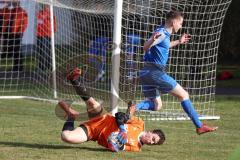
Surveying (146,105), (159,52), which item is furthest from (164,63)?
(146,105)

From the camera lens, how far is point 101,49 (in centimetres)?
1491

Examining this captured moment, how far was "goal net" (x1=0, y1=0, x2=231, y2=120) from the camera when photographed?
1204 centimetres

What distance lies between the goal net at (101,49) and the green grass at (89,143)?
0.80 m

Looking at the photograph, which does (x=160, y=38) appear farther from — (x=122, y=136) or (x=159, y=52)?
(x=122, y=136)

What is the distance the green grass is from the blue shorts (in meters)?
0.66

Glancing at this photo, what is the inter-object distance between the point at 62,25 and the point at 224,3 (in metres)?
5.30

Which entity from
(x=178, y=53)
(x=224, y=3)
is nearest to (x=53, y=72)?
(x=178, y=53)

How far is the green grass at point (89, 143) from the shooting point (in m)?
8.29

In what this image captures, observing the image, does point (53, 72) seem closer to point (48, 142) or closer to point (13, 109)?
point (13, 109)

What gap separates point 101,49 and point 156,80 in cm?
473

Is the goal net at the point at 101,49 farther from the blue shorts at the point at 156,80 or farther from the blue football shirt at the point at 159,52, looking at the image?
the blue football shirt at the point at 159,52

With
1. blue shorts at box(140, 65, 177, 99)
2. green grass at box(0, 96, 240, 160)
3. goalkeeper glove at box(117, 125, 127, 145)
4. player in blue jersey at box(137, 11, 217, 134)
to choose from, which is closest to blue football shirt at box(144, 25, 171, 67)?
player in blue jersey at box(137, 11, 217, 134)

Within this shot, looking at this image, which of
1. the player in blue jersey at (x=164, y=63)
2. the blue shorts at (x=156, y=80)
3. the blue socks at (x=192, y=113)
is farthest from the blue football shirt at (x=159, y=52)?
the blue socks at (x=192, y=113)

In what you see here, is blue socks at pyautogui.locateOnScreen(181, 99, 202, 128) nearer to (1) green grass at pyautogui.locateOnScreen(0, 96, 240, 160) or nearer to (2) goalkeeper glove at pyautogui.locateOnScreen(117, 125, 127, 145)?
(1) green grass at pyautogui.locateOnScreen(0, 96, 240, 160)
